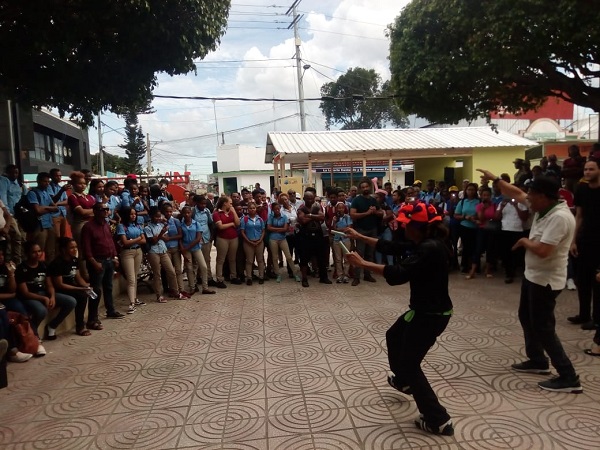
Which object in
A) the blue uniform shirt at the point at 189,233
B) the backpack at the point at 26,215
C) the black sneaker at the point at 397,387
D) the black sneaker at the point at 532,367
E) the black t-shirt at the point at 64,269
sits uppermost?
the backpack at the point at 26,215

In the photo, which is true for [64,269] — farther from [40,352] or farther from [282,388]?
[282,388]

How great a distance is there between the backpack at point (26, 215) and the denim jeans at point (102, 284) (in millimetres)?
1171

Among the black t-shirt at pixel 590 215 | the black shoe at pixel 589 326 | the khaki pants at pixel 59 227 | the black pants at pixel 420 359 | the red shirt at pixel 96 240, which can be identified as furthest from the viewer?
the khaki pants at pixel 59 227

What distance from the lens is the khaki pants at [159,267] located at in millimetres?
7414

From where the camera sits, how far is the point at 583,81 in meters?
8.77

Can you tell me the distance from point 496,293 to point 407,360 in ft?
15.2

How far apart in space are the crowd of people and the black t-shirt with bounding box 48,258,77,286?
14 mm

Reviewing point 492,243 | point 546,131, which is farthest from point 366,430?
point 546,131

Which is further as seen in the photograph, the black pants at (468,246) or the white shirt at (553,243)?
the black pants at (468,246)

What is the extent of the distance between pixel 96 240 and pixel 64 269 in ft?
2.19

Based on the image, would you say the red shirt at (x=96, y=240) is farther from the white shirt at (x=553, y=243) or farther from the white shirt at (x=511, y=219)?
the white shirt at (x=511, y=219)

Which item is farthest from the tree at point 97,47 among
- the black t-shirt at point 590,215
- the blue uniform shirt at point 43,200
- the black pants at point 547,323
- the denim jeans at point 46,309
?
the black t-shirt at point 590,215

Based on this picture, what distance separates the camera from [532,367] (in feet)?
13.4

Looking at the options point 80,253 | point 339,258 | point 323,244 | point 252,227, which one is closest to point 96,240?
point 80,253
